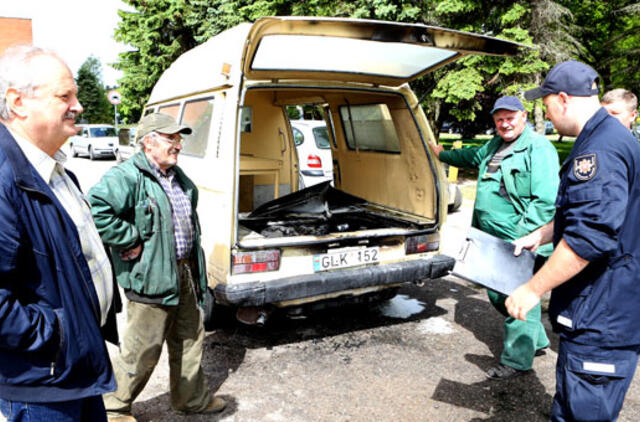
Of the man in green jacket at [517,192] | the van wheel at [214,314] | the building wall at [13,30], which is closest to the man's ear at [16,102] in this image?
the van wheel at [214,314]

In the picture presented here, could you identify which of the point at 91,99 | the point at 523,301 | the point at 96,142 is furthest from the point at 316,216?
the point at 91,99

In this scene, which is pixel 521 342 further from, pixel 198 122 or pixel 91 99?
pixel 91 99

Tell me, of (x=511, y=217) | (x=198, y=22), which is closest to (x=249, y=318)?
(x=511, y=217)

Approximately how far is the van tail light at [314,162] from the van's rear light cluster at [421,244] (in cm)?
417

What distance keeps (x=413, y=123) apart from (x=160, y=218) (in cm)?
271

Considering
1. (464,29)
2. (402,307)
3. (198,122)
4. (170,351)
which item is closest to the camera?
(170,351)

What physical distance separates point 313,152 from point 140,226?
6039mm

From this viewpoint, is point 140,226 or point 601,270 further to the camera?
point 140,226

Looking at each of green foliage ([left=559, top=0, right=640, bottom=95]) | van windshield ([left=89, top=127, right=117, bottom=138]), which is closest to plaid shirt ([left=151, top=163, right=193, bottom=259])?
green foliage ([left=559, top=0, right=640, bottom=95])

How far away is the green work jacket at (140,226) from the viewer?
2.63 metres

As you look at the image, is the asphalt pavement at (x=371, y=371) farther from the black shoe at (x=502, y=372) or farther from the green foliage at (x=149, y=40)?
the green foliage at (x=149, y=40)

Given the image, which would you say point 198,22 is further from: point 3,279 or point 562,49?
point 3,279

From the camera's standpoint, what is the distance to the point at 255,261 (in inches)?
139

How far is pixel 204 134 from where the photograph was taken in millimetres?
4016
